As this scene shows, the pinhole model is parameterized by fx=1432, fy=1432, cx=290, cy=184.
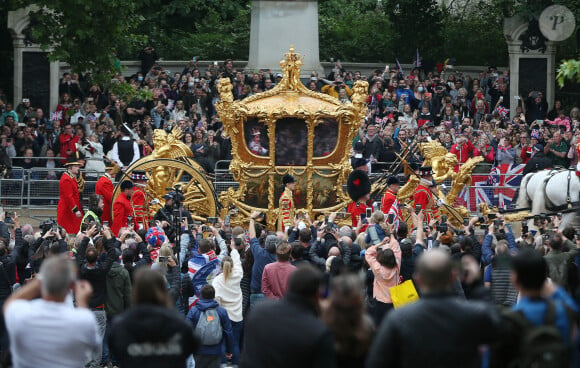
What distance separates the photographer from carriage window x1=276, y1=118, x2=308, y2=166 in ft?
78.5

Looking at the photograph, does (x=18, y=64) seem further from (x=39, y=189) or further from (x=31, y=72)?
(x=39, y=189)

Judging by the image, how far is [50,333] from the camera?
948 cm

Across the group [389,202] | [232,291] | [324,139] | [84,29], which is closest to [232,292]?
[232,291]

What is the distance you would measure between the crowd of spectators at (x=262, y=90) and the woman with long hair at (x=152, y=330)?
17.2 metres

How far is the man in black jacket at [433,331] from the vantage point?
866 cm

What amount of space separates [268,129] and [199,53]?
54.9ft

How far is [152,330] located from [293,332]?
3.13 feet

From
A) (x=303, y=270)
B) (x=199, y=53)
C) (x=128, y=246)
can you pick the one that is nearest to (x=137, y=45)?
(x=199, y=53)

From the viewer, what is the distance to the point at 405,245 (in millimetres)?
16156

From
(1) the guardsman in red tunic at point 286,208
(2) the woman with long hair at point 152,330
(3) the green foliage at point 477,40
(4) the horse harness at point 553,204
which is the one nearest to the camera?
(2) the woman with long hair at point 152,330

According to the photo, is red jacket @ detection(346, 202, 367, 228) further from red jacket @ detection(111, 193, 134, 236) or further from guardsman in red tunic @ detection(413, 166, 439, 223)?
red jacket @ detection(111, 193, 134, 236)

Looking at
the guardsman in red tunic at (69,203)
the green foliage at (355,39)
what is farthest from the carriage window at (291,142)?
the green foliage at (355,39)

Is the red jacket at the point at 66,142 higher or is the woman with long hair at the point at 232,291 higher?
the red jacket at the point at 66,142

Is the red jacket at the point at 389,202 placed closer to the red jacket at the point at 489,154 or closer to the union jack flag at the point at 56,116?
the red jacket at the point at 489,154
